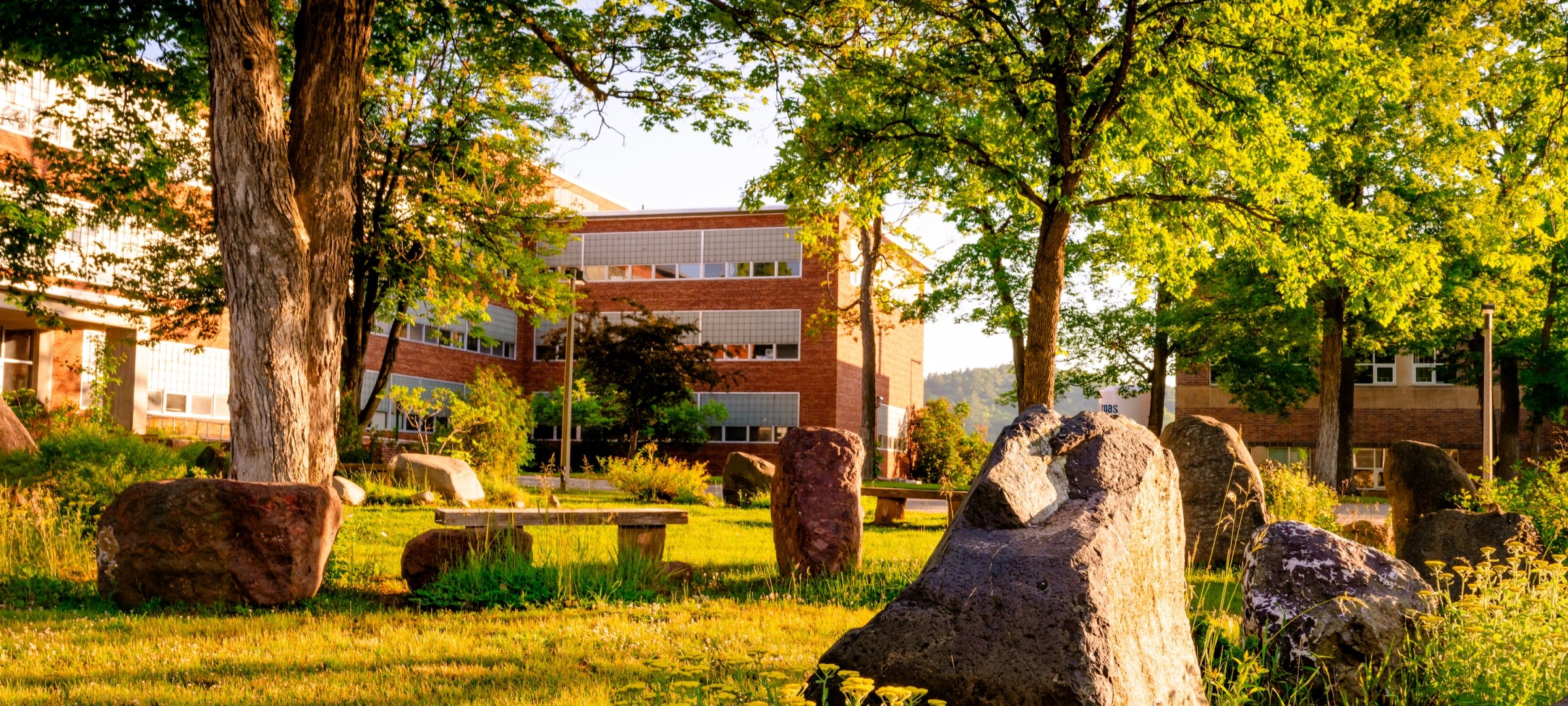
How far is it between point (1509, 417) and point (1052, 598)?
32453 mm

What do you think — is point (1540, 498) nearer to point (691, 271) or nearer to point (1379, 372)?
point (1379, 372)

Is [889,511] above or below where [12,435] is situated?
below

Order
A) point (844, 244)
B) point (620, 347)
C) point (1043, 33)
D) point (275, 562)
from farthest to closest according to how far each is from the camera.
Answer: point (844, 244)
point (620, 347)
point (1043, 33)
point (275, 562)

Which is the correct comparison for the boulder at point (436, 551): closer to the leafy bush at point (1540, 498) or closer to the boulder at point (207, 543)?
the boulder at point (207, 543)

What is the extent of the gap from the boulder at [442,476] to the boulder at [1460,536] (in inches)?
555

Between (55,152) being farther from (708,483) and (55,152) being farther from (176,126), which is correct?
(708,483)

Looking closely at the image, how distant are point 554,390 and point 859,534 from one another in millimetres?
32848

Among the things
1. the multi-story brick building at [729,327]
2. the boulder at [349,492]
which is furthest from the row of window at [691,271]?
the boulder at [349,492]

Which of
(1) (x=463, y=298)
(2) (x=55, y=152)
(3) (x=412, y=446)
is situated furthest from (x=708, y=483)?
(2) (x=55, y=152)

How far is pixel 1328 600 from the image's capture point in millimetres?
A: 5293

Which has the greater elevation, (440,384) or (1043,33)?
(1043,33)

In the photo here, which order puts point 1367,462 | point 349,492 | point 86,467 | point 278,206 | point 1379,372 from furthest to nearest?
point 1379,372, point 1367,462, point 349,492, point 86,467, point 278,206

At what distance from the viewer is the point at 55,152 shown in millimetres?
17359

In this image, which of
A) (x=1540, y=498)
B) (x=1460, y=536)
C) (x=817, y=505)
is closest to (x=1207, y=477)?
(x=1540, y=498)
